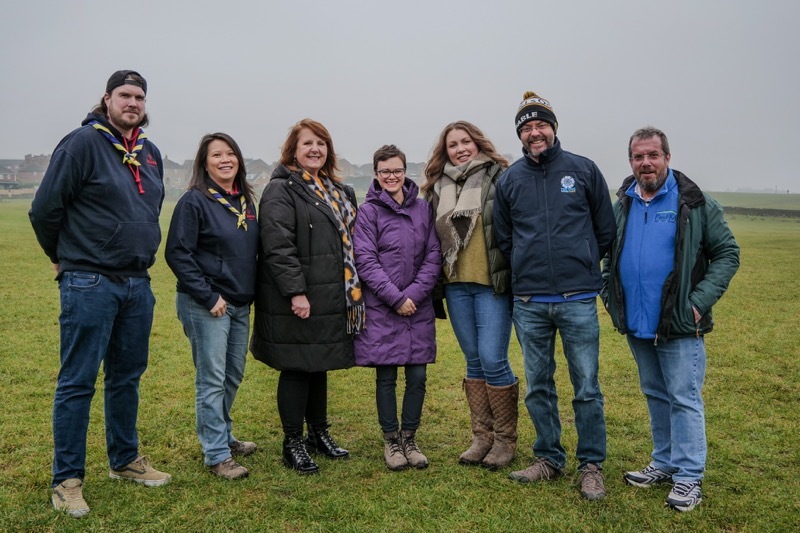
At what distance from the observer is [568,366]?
4227 mm

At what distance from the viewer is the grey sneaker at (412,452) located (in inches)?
181

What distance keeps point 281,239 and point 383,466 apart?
6.13 feet

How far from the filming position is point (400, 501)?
398cm

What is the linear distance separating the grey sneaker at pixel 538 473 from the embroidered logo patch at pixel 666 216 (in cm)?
187

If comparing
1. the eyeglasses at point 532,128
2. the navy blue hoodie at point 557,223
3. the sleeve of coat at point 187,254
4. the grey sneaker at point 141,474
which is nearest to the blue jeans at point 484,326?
the navy blue hoodie at point 557,223

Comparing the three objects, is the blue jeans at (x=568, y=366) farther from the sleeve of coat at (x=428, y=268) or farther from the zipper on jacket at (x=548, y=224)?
the sleeve of coat at (x=428, y=268)

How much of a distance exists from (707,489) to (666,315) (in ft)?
4.36

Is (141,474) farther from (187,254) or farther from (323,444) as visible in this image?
(187,254)

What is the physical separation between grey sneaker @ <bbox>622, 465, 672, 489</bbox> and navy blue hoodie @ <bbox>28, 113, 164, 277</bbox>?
11.9 feet

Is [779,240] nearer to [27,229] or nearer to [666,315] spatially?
[666,315]

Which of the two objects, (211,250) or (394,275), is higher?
(211,250)

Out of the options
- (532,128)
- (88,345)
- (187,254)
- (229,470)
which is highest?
(532,128)

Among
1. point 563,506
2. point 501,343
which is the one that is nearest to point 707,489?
point 563,506

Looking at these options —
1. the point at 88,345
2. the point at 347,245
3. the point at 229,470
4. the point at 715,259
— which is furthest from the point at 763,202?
the point at 88,345
